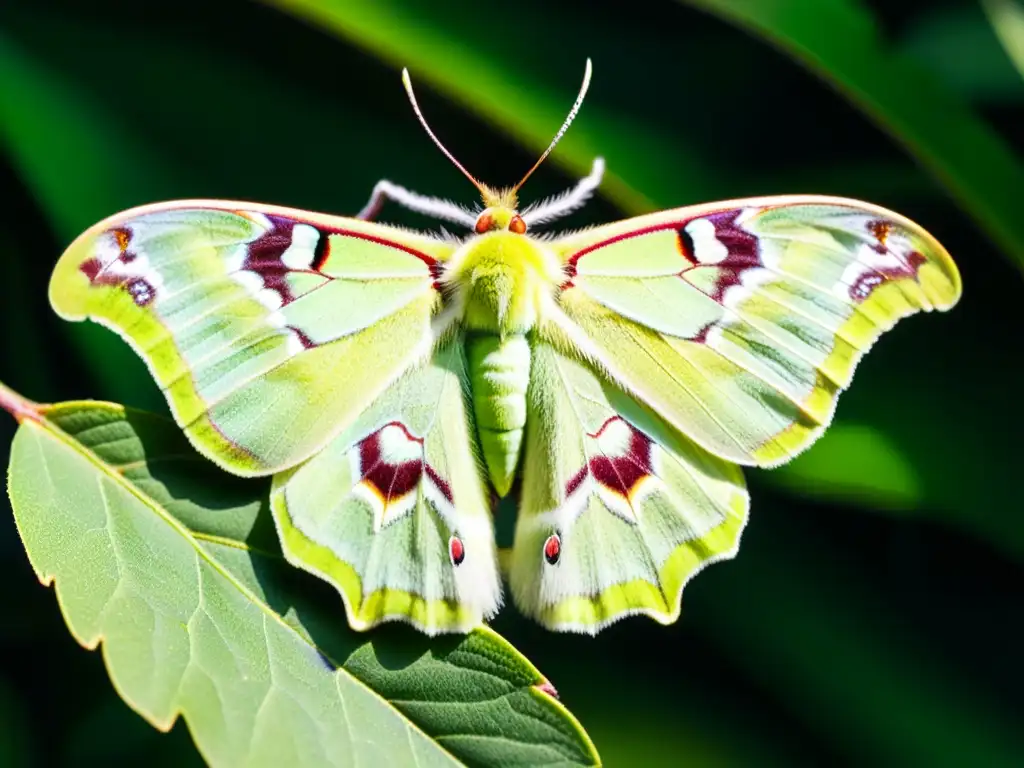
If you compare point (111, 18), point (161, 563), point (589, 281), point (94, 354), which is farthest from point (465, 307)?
point (111, 18)

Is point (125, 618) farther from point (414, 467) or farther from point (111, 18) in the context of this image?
point (111, 18)

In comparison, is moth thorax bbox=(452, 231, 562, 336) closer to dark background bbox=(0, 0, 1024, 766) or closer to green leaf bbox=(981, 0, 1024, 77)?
dark background bbox=(0, 0, 1024, 766)

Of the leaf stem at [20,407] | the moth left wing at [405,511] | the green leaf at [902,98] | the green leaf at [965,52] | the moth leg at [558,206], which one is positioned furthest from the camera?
the green leaf at [965,52]

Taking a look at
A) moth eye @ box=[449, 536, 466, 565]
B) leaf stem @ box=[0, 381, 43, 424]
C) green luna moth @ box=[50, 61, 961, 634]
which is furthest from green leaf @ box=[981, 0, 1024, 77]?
leaf stem @ box=[0, 381, 43, 424]

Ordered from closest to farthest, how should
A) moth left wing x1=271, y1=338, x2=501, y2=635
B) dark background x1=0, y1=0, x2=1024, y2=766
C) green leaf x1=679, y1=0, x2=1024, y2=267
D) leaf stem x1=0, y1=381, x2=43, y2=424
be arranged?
moth left wing x1=271, y1=338, x2=501, y2=635 < leaf stem x1=0, y1=381, x2=43, y2=424 < green leaf x1=679, y1=0, x2=1024, y2=267 < dark background x1=0, y1=0, x2=1024, y2=766

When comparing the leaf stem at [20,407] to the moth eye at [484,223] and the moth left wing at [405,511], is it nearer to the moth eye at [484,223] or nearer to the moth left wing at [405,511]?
the moth left wing at [405,511]

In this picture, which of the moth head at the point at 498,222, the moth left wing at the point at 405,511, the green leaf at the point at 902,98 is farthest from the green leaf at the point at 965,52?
the moth left wing at the point at 405,511

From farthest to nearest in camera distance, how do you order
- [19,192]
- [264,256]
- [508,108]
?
[19,192]
[508,108]
[264,256]
